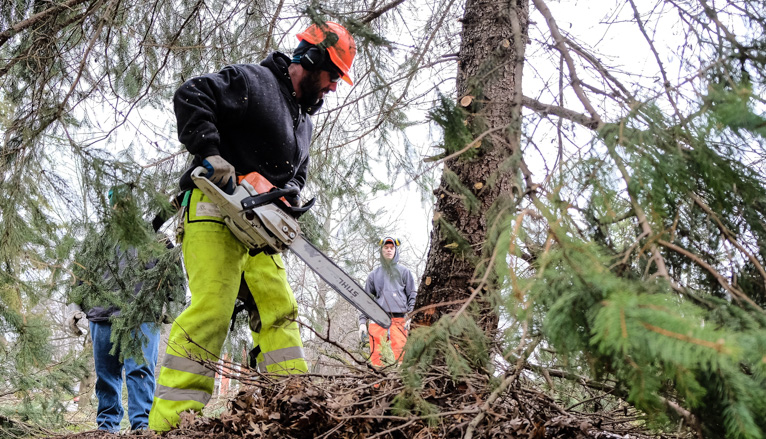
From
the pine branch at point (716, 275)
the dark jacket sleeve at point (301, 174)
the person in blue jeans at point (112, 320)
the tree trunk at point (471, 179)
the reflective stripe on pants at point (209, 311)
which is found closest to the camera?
the pine branch at point (716, 275)

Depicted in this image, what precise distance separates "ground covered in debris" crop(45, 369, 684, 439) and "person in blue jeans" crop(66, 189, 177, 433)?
1573 millimetres

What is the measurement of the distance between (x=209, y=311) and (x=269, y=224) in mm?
575

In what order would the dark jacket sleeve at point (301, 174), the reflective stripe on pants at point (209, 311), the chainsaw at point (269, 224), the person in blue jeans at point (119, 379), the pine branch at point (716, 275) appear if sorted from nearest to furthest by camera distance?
the pine branch at point (716, 275) < the reflective stripe on pants at point (209, 311) < the chainsaw at point (269, 224) < the dark jacket sleeve at point (301, 174) < the person in blue jeans at point (119, 379)

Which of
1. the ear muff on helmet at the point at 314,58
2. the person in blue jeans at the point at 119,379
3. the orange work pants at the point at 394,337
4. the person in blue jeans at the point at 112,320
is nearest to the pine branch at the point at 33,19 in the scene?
the person in blue jeans at the point at 112,320

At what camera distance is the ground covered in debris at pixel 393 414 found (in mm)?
2047

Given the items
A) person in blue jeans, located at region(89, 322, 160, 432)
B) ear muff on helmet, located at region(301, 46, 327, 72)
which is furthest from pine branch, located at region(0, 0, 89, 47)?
person in blue jeans, located at region(89, 322, 160, 432)

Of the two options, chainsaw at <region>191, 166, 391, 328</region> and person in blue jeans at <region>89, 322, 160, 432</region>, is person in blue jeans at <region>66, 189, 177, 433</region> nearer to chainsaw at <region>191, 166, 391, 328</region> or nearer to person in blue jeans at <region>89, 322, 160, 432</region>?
person in blue jeans at <region>89, 322, 160, 432</region>

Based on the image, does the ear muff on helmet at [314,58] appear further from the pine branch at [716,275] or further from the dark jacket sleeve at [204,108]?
the pine branch at [716,275]

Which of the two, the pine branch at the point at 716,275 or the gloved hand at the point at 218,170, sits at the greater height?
the gloved hand at the point at 218,170

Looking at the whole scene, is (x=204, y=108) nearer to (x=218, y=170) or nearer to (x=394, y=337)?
(x=218, y=170)

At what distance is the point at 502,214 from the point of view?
5.27ft

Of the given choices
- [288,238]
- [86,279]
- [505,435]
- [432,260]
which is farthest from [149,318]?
[505,435]

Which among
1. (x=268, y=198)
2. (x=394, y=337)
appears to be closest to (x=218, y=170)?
(x=268, y=198)

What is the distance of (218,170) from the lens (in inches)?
117
